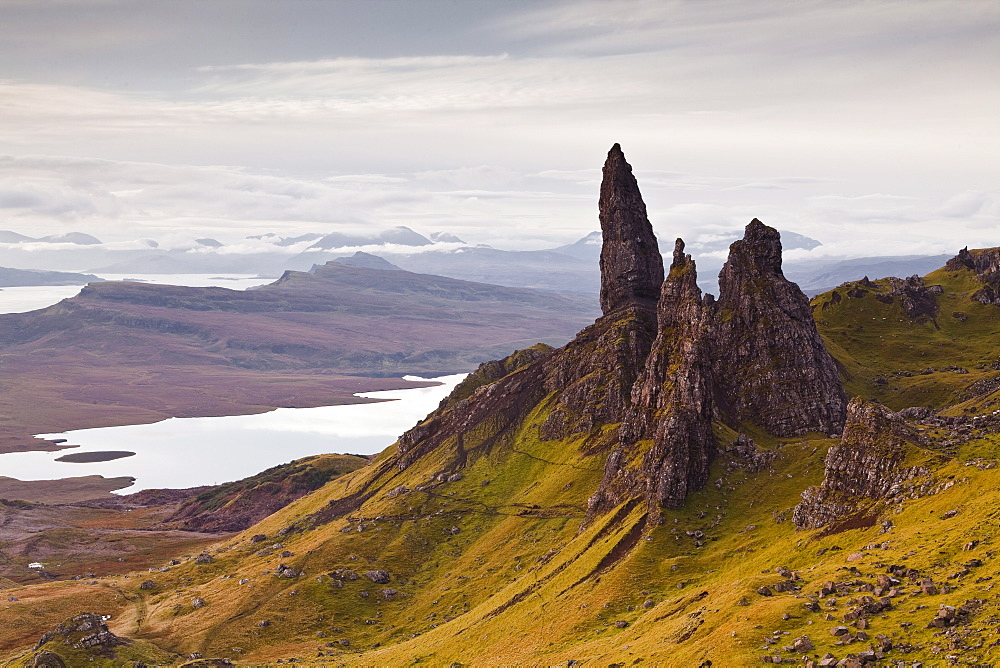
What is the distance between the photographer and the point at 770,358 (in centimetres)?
18325

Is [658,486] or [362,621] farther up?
[658,486]

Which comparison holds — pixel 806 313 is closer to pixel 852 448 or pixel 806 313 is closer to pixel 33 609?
pixel 852 448

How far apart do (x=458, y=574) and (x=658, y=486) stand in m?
57.1

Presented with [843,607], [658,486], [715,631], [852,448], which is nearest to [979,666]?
[843,607]

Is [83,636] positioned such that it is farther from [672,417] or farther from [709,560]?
[672,417]

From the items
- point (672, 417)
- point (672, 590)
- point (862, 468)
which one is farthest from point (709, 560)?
point (672, 417)

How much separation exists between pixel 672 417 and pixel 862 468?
41405 mm

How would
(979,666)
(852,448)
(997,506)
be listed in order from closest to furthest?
(979,666) → (997,506) → (852,448)

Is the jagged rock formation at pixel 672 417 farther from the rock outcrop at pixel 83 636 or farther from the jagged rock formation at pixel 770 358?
the rock outcrop at pixel 83 636

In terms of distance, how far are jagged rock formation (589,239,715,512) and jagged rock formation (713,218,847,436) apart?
7775 mm

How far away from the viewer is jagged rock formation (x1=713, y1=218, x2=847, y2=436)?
573ft

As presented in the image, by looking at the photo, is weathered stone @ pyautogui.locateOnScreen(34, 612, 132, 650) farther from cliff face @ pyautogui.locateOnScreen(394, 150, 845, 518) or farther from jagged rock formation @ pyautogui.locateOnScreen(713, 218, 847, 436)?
jagged rock formation @ pyautogui.locateOnScreen(713, 218, 847, 436)

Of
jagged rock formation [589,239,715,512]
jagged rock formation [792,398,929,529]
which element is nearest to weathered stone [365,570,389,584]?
jagged rock formation [589,239,715,512]

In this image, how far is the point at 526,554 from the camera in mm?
179875
